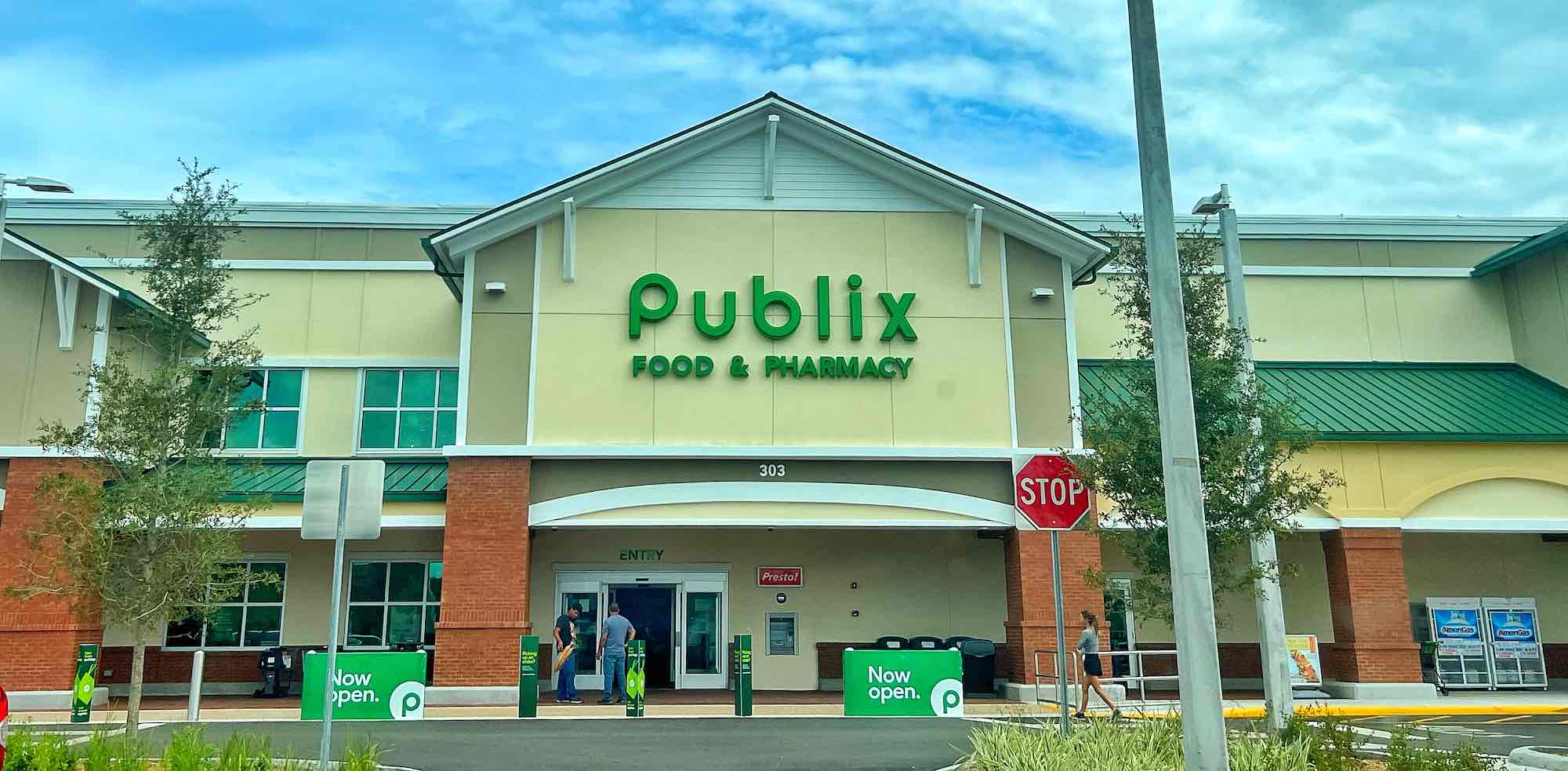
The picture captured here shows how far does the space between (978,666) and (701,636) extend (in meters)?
5.46

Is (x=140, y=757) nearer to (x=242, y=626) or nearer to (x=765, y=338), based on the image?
(x=765, y=338)

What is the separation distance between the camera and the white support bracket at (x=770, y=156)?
71.4ft

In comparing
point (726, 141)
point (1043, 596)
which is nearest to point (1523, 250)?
point (1043, 596)

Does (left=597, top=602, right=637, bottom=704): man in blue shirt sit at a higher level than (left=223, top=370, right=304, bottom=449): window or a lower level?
lower

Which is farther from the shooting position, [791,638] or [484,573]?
[791,638]

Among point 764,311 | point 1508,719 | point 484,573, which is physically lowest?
point 1508,719

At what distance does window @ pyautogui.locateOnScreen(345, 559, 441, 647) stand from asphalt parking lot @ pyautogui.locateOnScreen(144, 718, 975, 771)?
22.0 feet

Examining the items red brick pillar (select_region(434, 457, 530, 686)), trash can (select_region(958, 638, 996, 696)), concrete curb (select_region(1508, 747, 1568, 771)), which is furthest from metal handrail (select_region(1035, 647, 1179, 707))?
red brick pillar (select_region(434, 457, 530, 686))

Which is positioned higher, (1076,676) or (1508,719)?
(1076,676)

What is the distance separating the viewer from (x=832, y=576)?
78.2 ft

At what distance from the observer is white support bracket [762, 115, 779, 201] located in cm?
2177

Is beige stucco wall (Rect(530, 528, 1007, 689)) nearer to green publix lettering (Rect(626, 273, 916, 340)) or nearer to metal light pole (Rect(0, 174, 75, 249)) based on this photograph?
green publix lettering (Rect(626, 273, 916, 340))

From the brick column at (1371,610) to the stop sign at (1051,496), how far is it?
11148 millimetres

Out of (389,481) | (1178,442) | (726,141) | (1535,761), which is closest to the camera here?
(1178,442)
